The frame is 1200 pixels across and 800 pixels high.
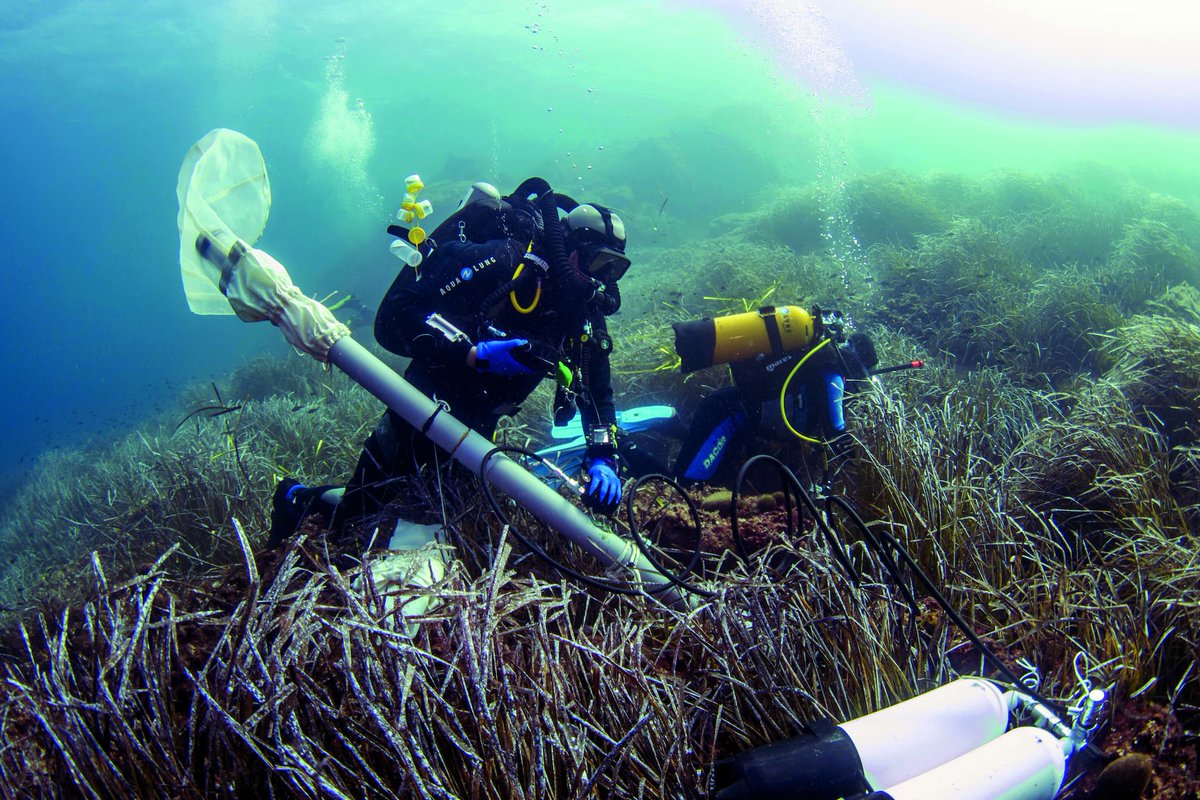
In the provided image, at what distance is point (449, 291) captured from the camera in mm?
3086

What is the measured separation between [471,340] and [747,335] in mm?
2449

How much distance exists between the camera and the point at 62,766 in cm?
142

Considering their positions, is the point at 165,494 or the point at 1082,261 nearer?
the point at 165,494

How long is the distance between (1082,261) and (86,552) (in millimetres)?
17013

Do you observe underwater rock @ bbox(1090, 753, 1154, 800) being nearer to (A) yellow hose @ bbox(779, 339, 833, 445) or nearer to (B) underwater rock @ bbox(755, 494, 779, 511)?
(B) underwater rock @ bbox(755, 494, 779, 511)

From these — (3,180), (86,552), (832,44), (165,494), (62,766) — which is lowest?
(86,552)

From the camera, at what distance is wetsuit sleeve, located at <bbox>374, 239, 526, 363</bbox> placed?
10.1ft

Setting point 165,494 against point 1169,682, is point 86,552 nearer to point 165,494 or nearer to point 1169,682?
point 165,494

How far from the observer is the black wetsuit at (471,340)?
3.09 m

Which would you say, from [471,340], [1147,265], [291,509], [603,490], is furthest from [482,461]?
[1147,265]

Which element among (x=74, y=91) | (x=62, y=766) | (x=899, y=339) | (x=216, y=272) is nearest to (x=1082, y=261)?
(x=899, y=339)

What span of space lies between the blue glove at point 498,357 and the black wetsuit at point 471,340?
3.2 inches

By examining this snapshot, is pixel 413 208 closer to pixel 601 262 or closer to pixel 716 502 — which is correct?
pixel 601 262

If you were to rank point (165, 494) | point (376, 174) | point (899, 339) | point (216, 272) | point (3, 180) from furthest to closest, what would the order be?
point (376, 174) → point (3, 180) → point (899, 339) → point (165, 494) → point (216, 272)
